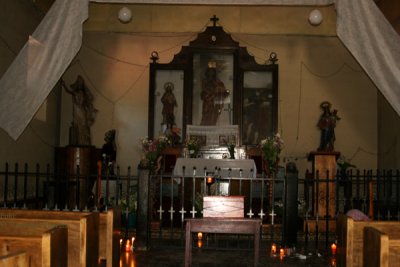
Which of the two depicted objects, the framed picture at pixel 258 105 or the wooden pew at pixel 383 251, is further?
the framed picture at pixel 258 105

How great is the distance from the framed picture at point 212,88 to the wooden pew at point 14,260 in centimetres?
1072

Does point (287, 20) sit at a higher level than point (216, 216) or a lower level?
higher

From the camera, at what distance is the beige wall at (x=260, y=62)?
563 inches

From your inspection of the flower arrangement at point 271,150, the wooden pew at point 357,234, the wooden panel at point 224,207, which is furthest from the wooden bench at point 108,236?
the flower arrangement at point 271,150

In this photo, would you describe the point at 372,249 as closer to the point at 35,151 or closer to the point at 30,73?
the point at 30,73

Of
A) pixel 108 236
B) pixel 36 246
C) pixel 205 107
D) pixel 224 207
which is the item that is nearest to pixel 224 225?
pixel 224 207

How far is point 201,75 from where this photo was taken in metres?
13.8

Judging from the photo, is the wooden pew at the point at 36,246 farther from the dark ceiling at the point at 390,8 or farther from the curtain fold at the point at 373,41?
the dark ceiling at the point at 390,8

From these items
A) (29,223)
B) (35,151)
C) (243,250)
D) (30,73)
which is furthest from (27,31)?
(29,223)

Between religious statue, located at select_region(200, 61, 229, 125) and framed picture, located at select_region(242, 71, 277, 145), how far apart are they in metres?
0.55

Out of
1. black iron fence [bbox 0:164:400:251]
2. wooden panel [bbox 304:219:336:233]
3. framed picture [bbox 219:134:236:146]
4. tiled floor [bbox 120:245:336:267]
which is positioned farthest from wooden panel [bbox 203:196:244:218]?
framed picture [bbox 219:134:236:146]

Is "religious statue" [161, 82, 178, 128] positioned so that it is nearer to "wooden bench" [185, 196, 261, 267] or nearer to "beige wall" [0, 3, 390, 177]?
"beige wall" [0, 3, 390, 177]

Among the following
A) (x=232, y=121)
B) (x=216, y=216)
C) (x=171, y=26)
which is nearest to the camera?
(x=216, y=216)

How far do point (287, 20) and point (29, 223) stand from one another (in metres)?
11.1
